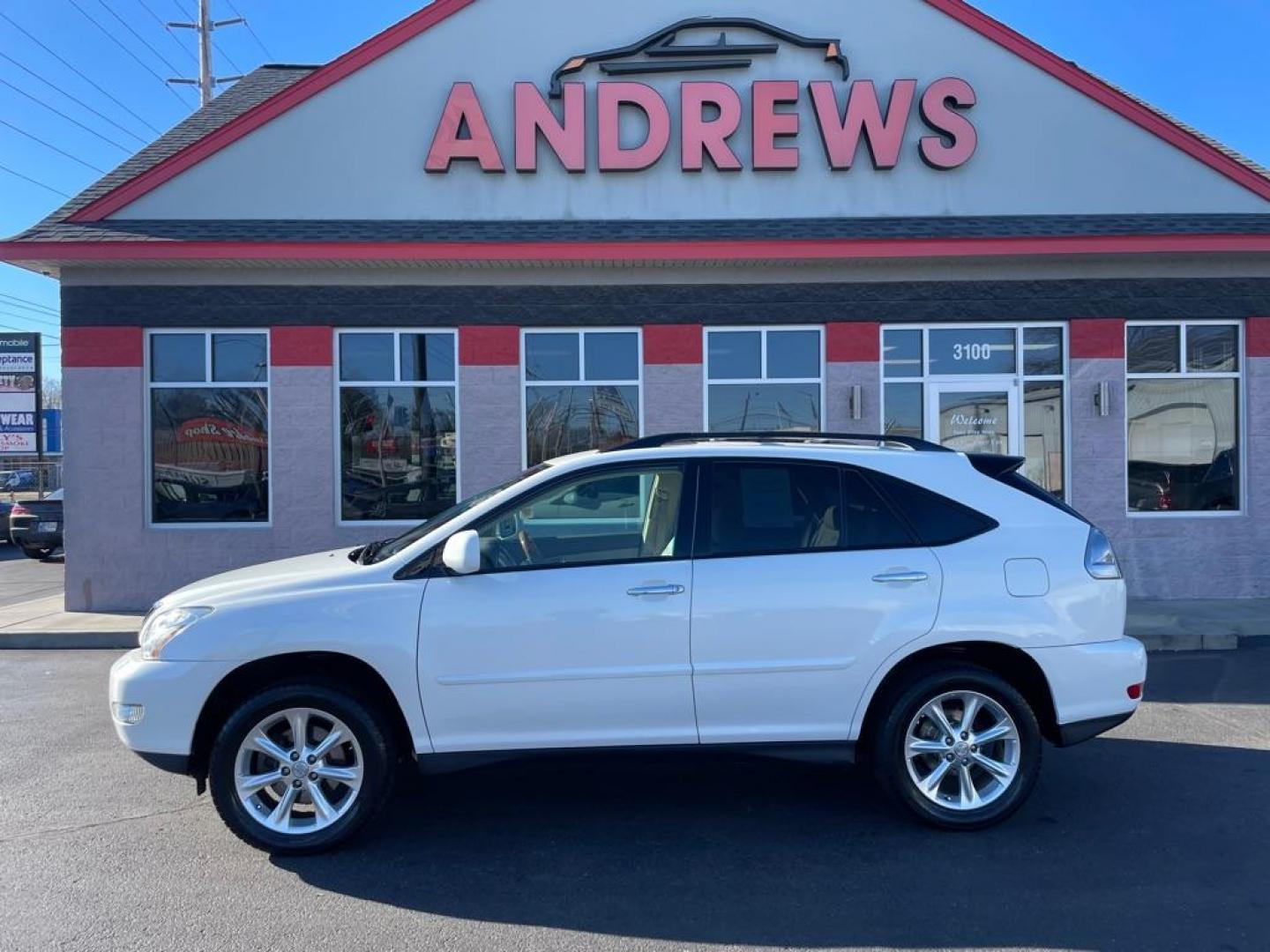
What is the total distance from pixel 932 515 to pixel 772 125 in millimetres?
7188

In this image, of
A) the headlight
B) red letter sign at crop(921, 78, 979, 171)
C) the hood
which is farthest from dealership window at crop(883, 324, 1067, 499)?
the headlight

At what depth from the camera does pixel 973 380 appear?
36.1 ft

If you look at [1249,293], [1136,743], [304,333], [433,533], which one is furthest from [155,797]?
[1249,293]

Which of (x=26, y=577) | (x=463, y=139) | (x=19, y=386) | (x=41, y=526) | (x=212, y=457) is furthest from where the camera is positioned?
(x=19, y=386)

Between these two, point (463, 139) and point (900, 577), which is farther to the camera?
point (463, 139)

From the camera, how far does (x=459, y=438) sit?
36.1ft

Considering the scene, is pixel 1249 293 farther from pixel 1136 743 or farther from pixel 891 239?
pixel 1136 743

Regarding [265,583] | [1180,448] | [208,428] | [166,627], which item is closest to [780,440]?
[265,583]

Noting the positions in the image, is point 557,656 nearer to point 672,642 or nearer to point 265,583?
point 672,642

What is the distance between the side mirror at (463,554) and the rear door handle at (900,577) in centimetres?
185

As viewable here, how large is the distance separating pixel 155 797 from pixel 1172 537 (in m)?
10.2

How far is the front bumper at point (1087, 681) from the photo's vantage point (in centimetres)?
469

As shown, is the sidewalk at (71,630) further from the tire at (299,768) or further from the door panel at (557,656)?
the door panel at (557,656)

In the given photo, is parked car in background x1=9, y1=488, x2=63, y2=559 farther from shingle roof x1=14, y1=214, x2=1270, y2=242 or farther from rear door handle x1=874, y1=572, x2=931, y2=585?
rear door handle x1=874, y1=572, x2=931, y2=585
